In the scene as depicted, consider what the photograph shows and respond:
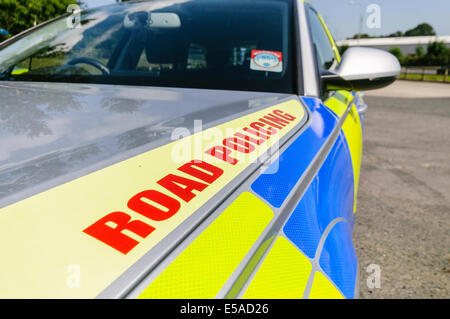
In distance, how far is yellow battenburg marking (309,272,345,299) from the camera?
0.67 meters

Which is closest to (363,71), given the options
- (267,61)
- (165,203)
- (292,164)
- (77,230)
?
(267,61)

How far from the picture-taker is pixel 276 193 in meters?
0.76

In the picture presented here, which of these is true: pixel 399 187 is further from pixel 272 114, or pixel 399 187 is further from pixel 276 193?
pixel 276 193

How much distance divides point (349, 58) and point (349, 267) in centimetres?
91

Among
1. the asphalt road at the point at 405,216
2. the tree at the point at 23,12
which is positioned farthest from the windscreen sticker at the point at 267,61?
the tree at the point at 23,12

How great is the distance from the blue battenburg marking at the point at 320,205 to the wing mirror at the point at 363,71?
315mm

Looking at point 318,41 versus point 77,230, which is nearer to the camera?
point 77,230

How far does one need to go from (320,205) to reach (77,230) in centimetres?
56

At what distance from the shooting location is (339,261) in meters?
0.86

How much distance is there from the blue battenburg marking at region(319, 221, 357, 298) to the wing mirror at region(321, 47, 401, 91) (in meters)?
0.71

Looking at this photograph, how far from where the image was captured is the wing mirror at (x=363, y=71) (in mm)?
1476

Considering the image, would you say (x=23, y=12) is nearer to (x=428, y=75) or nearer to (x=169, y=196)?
(x=169, y=196)
